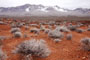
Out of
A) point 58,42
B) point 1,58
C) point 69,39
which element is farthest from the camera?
point 69,39

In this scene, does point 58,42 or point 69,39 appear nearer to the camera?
point 58,42

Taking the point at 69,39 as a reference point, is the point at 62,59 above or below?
above

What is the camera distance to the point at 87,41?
583 cm

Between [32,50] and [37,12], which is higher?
[32,50]

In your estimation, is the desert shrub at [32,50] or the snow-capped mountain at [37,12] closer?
the desert shrub at [32,50]

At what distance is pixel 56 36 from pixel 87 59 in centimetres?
438

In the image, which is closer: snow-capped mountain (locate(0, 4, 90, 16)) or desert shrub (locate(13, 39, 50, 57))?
desert shrub (locate(13, 39, 50, 57))

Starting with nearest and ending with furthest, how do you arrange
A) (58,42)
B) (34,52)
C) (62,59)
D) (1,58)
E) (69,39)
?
(1,58) → (34,52) → (62,59) → (58,42) → (69,39)

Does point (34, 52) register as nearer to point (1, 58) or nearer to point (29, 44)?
point (29, 44)

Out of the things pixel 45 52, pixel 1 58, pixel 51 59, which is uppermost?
pixel 1 58

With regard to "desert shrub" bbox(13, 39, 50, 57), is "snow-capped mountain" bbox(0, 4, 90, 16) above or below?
below

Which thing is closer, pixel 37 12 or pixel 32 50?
pixel 32 50

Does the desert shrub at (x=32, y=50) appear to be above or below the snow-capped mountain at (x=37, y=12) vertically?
above

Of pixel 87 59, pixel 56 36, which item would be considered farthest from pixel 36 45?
pixel 56 36
